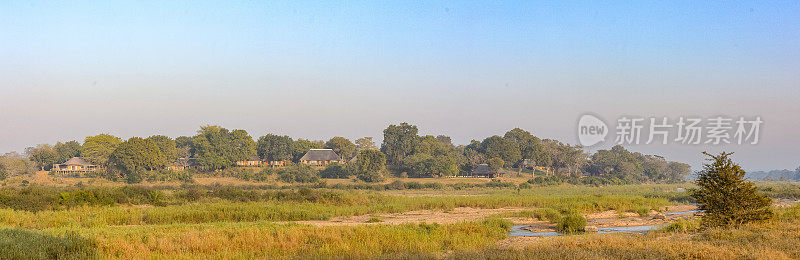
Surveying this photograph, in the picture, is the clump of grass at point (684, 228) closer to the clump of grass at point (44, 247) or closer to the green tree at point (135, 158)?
the clump of grass at point (44, 247)

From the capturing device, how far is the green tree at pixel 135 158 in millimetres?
78750

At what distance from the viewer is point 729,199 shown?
64.7ft

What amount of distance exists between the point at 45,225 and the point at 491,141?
101 meters

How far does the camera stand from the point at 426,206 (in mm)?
36750

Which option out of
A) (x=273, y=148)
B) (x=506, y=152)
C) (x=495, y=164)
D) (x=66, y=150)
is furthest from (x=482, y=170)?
(x=66, y=150)

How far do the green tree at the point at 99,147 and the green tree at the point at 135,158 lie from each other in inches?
476

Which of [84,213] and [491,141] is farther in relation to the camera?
[491,141]

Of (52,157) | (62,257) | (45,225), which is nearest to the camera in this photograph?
(62,257)

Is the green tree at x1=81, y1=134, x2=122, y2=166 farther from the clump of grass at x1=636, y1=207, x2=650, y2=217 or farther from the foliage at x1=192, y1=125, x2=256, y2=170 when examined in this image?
the clump of grass at x1=636, y1=207, x2=650, y2=217

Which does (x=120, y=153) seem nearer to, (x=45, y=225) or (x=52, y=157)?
(x=52, y=157)

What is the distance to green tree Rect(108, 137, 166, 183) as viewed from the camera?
78.8 meters

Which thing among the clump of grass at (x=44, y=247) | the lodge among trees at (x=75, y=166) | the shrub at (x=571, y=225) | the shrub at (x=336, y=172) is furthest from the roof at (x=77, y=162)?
the shrub at (x=571, y=225)

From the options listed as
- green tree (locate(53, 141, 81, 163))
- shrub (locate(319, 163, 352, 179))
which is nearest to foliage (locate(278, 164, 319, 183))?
shrub (locate(319, 163, 352, 179))

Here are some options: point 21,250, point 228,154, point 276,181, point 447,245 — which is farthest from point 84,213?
point 228,154
